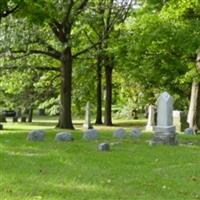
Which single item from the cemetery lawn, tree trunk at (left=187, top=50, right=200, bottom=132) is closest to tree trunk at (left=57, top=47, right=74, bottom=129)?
tree trunk at (left=187, top=50, right=200, bottom=132)

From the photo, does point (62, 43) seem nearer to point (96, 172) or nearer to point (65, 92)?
point (65, 92)

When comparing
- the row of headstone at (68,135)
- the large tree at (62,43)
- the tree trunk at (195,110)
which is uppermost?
the large tree at (62,43)

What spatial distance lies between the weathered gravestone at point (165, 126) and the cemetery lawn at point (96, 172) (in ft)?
3.26

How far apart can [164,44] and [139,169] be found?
47.0 ft

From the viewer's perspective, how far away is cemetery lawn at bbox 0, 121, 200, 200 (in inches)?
322

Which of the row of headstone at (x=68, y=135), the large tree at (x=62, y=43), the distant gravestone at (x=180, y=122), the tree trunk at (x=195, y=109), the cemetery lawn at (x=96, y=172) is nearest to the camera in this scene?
the cemetery lawn at (x=96, y=172)

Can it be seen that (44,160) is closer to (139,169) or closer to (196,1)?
(139,169)

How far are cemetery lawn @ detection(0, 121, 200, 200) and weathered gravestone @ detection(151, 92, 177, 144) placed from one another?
0.99 metres

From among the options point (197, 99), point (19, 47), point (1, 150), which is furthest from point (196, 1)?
point (1, 150)

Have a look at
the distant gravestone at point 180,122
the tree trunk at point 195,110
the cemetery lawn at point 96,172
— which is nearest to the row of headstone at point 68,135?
the cemetery lawn at point 96,172

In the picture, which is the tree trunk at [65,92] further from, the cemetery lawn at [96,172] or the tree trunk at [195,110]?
the cemetery lawn at [96,172]

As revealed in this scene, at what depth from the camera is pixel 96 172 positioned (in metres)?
10.2

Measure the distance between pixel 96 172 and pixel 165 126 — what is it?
6.83 metres

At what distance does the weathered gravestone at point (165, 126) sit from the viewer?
16578mm
